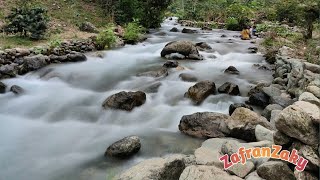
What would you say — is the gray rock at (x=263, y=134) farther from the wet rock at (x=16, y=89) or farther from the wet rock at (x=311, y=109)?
the wet rock at (x=16, y=89)

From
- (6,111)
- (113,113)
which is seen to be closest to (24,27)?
(6,111)

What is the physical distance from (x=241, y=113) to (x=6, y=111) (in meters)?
5.80

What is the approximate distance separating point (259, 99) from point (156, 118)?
2.55 meters

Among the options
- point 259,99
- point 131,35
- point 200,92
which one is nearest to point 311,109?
point 259,99

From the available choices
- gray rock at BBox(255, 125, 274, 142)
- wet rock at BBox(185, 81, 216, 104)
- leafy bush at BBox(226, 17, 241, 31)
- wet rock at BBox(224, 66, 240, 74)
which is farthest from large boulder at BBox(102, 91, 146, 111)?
leafy bush at BBox(226, 17, 241, 31)

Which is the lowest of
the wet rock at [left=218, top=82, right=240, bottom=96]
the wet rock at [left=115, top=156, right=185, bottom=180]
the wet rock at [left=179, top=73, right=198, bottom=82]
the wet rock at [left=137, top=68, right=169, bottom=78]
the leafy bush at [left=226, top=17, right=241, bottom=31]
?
the leafy bush at [left=226, top=17, right=241, bottom=31]

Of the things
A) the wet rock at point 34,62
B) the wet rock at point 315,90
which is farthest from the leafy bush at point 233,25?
the wet rock at point 315,90

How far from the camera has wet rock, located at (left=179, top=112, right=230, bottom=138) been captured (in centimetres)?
683

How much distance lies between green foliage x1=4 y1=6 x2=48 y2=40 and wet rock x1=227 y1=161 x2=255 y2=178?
11.1 meters

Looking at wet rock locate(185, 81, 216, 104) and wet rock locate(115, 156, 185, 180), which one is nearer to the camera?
wet rock locate(115, 156, 185, 180)

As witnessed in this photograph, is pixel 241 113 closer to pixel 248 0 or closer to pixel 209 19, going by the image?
pixel 209 19

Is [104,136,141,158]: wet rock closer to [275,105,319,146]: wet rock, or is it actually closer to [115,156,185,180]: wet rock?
[115,156,185,180]: wet rock

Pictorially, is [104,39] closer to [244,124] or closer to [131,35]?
[131,35]

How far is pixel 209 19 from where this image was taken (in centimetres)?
3206
